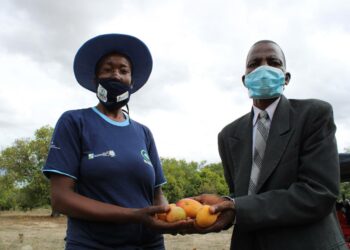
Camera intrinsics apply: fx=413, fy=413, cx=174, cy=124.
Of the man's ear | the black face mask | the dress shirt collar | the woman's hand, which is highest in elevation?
the man's ear

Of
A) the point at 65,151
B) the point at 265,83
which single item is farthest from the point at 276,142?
the point at 65,151

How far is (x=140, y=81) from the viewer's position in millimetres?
3723

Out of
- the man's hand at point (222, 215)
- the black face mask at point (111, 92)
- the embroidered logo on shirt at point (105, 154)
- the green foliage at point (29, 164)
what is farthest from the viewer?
the green foliage at point (29, 164)

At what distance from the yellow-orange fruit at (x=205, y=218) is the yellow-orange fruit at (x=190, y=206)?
0.35 feet

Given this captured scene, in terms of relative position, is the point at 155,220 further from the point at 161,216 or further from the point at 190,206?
the point at 190,206

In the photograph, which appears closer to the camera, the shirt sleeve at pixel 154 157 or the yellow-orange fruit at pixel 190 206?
the yellow-orange fruit at pixel 190 206

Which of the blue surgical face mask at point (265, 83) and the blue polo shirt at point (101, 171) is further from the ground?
the blue surgical face mask at point (265, 83)

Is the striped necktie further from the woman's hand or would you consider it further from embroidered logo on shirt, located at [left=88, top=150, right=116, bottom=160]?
embroidered logo on shirt, located at [left=88, top=150, right=116, bottom=160]

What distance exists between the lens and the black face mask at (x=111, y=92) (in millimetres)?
3160

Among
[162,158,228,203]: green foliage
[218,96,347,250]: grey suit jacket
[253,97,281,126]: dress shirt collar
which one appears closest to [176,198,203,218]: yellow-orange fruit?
[218,96,347,250]: grey suit jacket

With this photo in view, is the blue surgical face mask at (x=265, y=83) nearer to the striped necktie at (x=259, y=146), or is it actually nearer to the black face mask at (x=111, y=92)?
the striped necktie at (x=259, y=146)

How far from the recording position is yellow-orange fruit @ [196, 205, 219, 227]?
2.67 metres

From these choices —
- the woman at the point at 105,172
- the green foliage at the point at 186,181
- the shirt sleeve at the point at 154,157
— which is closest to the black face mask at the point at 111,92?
the woman at the point at 105,172

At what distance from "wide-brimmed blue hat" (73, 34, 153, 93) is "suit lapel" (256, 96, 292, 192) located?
124cm
